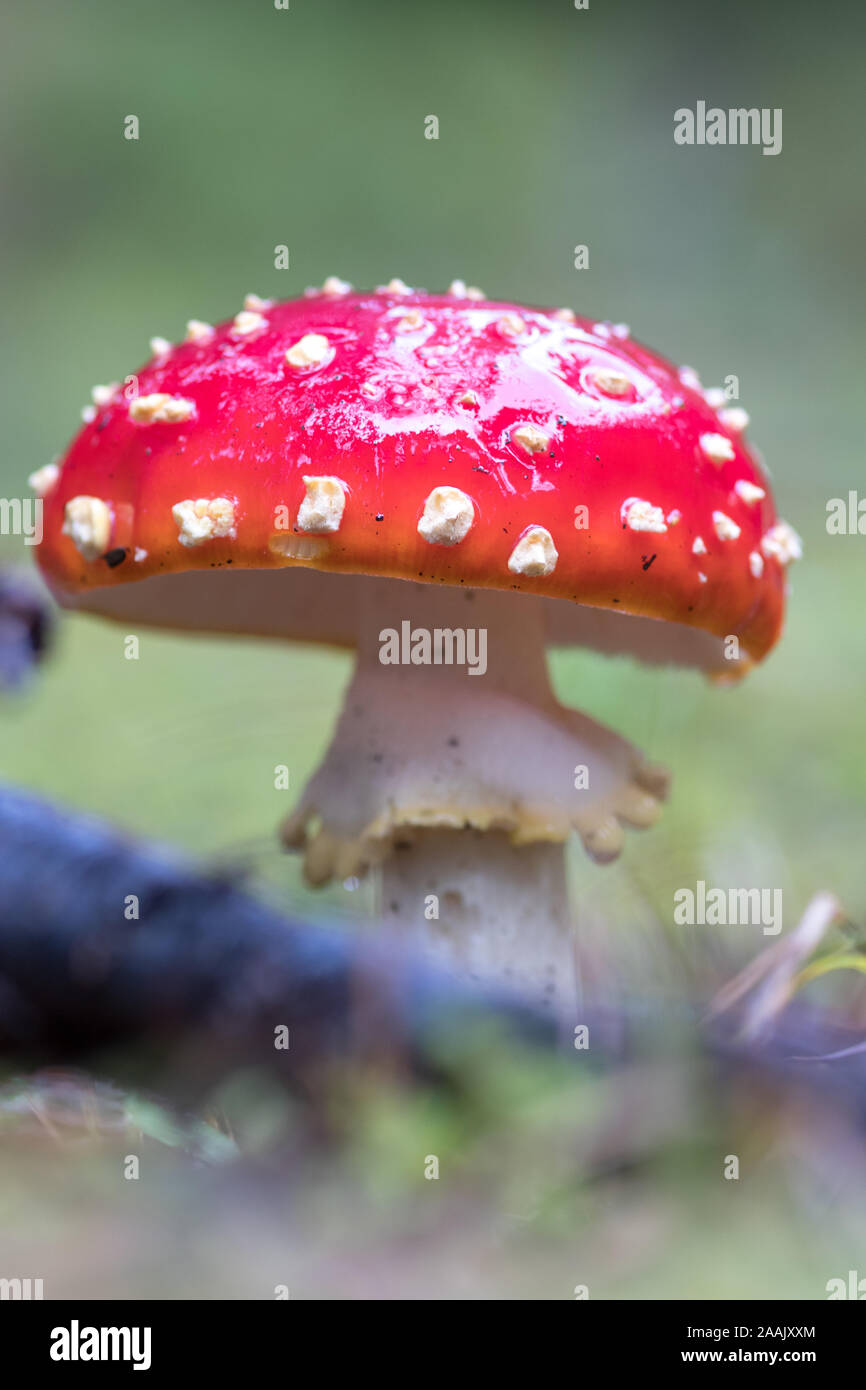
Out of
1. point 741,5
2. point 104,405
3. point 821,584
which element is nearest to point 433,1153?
point 104,405

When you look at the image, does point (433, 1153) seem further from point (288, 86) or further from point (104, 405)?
point (288, 86)

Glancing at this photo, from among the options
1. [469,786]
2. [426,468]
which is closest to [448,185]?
[469,786]

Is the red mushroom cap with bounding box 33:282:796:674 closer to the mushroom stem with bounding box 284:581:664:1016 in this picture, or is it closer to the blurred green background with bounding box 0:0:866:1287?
the mushroom stem with bounding box 284:581:664:1016

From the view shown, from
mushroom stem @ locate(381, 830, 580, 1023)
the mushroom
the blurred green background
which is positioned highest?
the blurred green background

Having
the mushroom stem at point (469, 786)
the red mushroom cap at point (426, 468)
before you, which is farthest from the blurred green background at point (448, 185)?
the red mushroom cap at point (426, 468)

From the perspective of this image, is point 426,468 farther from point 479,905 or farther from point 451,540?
point 479,905

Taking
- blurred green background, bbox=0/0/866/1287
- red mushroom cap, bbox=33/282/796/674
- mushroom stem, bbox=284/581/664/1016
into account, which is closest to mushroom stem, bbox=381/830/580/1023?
mushroom stem, bbox=284/581/664/1016
